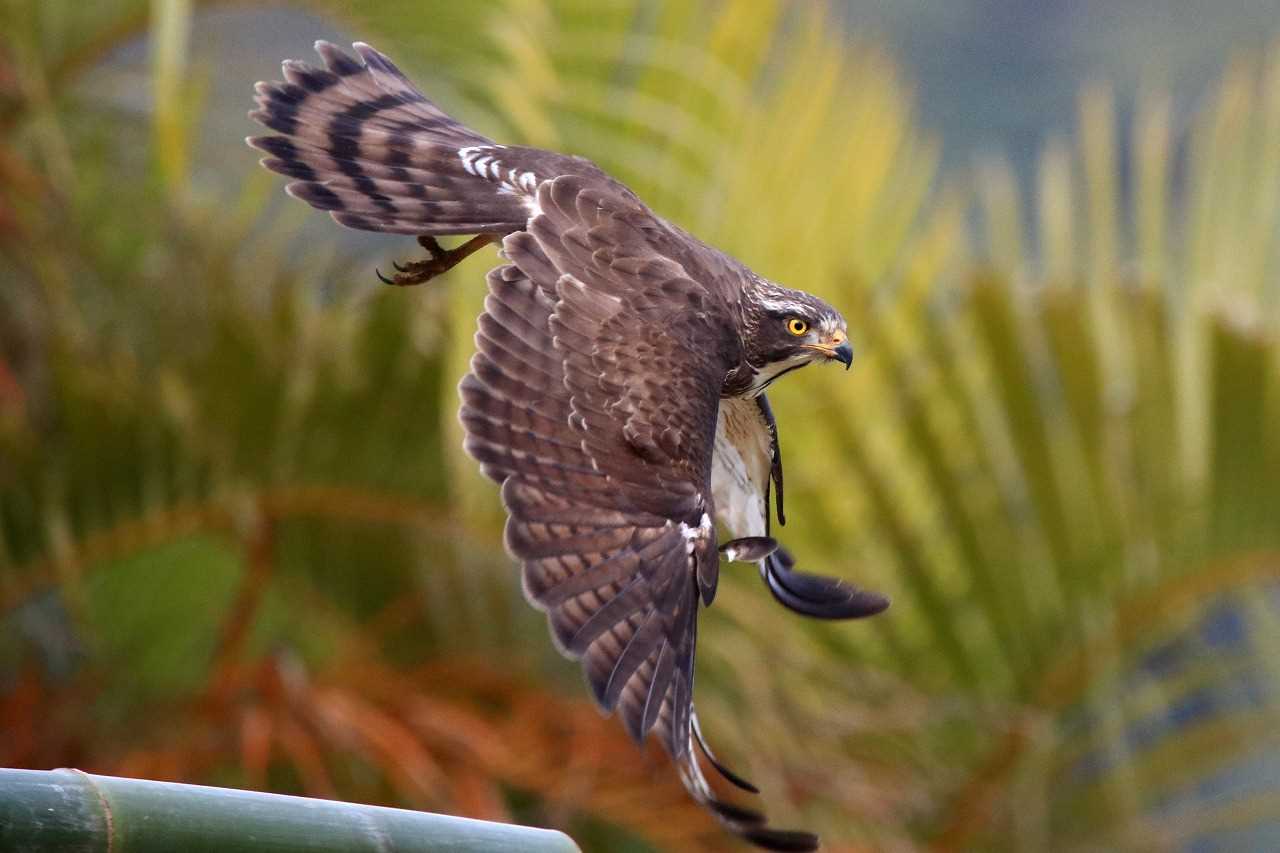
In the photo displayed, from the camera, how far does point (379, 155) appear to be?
167 centimetres

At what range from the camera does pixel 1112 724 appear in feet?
11.9

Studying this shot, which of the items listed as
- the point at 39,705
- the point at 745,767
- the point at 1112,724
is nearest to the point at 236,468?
the point at 39,705

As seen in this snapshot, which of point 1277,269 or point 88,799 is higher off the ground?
point 1277,269

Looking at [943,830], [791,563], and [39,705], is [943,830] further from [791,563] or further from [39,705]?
[791,563]

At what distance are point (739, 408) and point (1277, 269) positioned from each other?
2389 millimetres

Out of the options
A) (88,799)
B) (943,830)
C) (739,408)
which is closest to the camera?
(88,799)

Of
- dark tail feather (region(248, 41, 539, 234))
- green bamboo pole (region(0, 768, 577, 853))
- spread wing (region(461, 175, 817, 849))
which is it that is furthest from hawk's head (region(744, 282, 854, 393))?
green bamboo pole (region(0, 768, 577, 853))

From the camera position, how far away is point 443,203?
1.58m

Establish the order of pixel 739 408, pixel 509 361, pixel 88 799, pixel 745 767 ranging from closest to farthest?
pixel 88 799
pixel 509 361
pixel 739 408
pixel 745 767

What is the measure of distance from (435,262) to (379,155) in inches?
6.2

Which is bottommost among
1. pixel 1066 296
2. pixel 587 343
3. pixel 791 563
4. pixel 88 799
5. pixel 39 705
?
pixel 39 705

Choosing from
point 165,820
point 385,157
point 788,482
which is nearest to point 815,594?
point 385,157

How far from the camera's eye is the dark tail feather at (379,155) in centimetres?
152

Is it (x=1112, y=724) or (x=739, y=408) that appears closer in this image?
(x=739, y=408)
